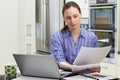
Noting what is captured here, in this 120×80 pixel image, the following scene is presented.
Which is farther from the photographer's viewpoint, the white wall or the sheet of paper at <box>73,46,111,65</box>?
the white wall

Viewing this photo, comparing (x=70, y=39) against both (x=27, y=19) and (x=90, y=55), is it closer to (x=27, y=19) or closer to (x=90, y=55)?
(x=90, y=55)

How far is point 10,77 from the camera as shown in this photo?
1.62m

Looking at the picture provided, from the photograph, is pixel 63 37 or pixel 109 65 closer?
pixel 63 37

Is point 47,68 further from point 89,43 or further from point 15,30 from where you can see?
point 15,30

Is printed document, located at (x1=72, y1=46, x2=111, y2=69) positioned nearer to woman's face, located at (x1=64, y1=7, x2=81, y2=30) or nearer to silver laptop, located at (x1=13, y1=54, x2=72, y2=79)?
silver laptop, located at (x1=13, y1=54, x2=72, y2=79)

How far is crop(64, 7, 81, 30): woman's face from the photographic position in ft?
6.14

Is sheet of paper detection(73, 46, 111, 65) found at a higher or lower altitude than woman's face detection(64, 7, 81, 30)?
lower

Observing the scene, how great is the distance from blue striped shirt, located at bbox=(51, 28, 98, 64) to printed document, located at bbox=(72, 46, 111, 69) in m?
0.25

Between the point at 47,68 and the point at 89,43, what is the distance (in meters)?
0.58

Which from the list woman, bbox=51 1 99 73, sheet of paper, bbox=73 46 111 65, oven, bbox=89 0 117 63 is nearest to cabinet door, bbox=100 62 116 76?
oven, bbox=89 0 117 63

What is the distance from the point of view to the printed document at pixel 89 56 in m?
1.64

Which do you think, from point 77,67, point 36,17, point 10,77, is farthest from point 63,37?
→ point 36,17

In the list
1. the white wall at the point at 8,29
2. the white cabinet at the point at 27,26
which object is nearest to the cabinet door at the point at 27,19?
the white cabinet at the point at 27,26

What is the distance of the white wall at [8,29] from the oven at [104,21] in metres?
1.49
